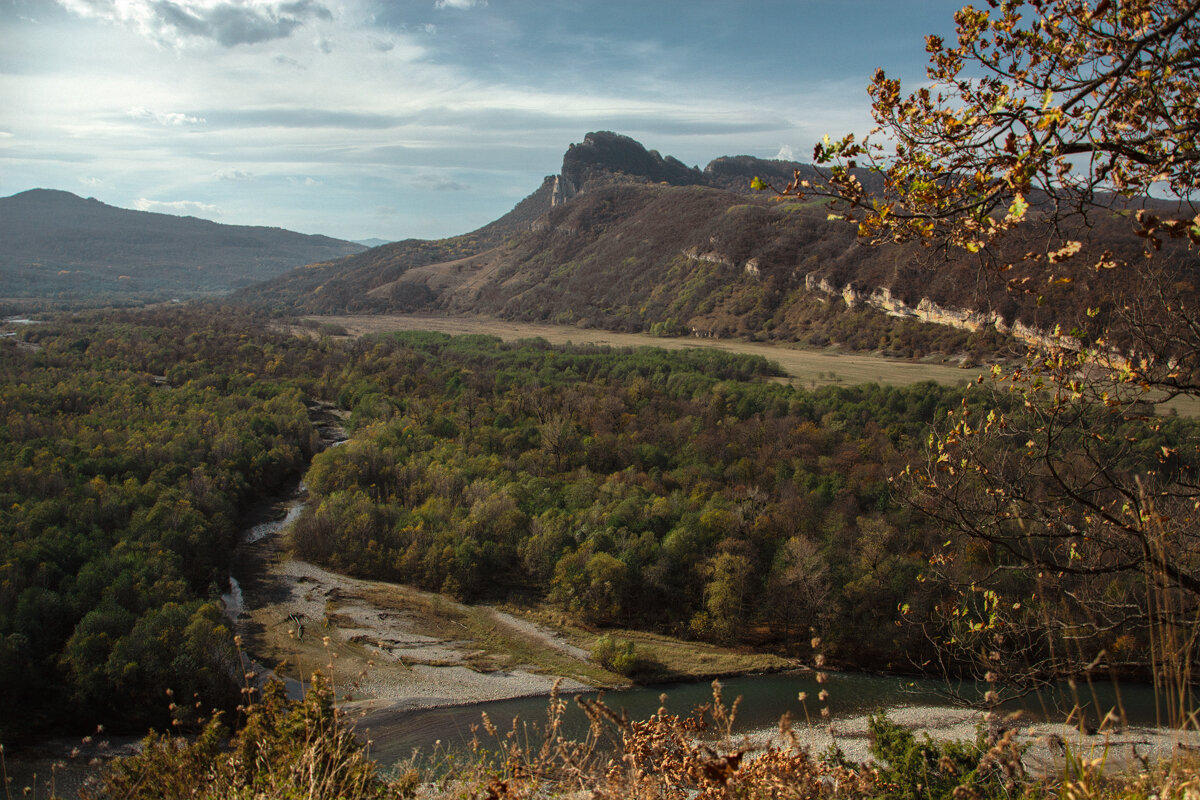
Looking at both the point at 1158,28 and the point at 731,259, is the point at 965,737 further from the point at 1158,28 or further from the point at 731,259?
the point at 731,259

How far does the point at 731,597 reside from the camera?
24.7m

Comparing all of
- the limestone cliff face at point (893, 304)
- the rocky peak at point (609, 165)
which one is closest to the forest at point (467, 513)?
the limestone cliff face at point (893, 304)

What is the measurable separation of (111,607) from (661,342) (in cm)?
6681

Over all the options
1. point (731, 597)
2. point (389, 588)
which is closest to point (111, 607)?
point (389, 588)

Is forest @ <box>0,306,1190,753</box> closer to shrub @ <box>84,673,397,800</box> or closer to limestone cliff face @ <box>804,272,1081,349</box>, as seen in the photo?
shrub @ <box>84,673,397,800</box>

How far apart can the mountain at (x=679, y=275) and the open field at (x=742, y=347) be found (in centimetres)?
336

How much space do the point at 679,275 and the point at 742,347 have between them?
2892 cm

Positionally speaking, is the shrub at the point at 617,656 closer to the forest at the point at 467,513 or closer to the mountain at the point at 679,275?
the forest at the point at 467,513

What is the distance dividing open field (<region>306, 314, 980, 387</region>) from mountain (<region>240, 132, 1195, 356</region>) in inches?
132

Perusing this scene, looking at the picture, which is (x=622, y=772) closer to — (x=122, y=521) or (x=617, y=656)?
(x=617, y=656)

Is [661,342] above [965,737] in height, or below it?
above

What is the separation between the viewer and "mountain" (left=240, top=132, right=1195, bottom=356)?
66.6m

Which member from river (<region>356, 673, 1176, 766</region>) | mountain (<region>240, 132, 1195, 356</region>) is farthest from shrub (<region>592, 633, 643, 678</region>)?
mountain (<region>240, 132, 1195, 356</region>)

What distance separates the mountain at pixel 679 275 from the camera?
6656 cm
